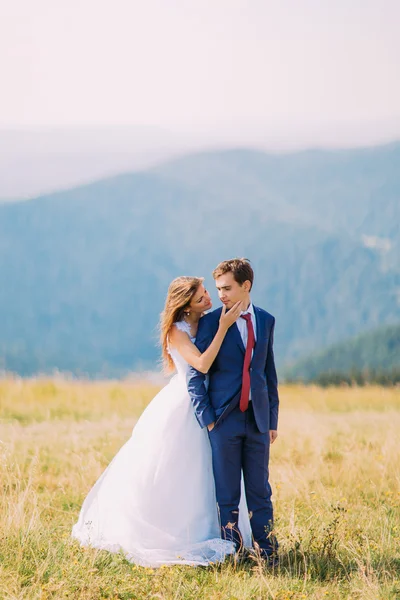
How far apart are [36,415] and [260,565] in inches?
324

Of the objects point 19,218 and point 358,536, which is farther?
point 19,218

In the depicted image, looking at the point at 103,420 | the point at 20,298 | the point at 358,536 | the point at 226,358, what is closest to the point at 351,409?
the point at 103,420

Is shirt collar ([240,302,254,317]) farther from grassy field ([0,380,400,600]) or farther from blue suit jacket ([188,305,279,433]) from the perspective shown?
grassy field ([0,380,400,600])

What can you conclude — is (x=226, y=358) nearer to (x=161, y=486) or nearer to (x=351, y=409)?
(x=161, y=486)

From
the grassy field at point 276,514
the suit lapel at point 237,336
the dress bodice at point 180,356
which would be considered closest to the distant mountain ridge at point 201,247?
the grassy field at point 276,514

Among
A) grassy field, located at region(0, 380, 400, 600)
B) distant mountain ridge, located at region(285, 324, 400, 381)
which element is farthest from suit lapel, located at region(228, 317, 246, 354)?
distant mountain ridge, located at region(285, 324, 400, 381)

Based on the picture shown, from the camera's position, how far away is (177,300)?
5.17 metres

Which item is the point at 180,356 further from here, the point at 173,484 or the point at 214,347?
the point at 173,484

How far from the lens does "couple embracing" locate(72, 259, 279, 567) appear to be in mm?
5020

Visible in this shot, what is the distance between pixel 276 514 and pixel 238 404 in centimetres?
A: 171

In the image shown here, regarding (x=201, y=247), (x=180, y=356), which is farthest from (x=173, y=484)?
(x=201, y=247)

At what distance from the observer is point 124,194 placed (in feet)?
136

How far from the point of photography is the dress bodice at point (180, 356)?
5242 mm

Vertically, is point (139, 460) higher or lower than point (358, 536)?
higher
